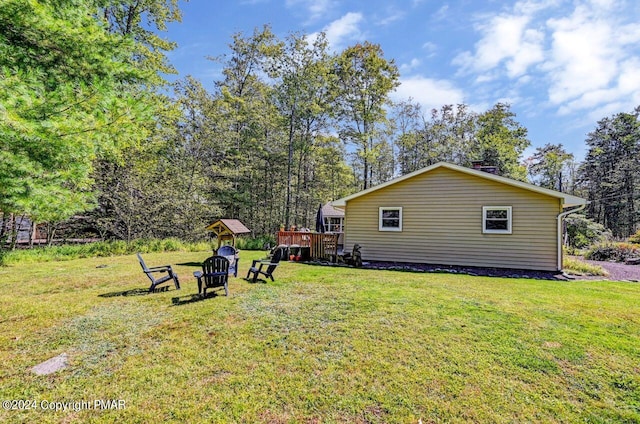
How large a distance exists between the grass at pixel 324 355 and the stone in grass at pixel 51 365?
0.09m

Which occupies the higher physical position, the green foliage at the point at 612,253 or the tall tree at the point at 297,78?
the tall tree at the point at 297,78

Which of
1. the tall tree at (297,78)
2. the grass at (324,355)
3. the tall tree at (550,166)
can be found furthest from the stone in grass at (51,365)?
the tall tree at (550,166)

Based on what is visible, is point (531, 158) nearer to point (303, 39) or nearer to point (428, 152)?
point (428, 152)

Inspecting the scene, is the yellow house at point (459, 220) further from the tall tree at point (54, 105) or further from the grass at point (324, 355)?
the tall tree at point (54, 105)

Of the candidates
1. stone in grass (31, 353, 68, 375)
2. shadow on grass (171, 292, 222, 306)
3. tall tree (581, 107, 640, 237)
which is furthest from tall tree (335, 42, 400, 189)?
tall tree (581, 107, 640, 237)

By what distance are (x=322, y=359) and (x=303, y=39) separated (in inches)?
834

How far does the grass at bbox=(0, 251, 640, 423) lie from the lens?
248 cm

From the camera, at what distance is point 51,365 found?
314 centimetres

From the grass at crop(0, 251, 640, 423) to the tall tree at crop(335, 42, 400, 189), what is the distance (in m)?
17.5

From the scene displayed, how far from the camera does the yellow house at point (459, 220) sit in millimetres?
9688

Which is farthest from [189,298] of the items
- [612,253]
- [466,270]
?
[612,253]

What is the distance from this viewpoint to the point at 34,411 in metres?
2.42

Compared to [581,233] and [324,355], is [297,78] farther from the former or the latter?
[581,233]

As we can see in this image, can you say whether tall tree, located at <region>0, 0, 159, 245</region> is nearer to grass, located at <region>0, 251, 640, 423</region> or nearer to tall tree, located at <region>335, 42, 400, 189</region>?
grass, located at <region>0, 251, 640, 423</region>
